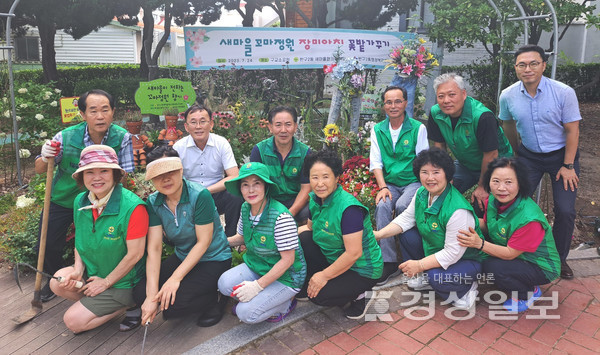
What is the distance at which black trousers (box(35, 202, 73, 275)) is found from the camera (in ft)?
11.1

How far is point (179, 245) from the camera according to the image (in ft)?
9.78

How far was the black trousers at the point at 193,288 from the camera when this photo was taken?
2826 millimetres

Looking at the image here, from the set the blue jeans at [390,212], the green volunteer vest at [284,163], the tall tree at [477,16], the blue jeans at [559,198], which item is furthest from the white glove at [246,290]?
the tall tree at [477,16]

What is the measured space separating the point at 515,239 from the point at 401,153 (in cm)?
129

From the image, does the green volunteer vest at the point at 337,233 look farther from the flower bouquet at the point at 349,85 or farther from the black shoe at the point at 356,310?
the flower bouquet at the point at 349,85

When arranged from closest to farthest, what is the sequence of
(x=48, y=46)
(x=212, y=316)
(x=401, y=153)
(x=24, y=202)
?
(x=212, y=316) → (x=401, y=153) → (x=24, y=202) → (x=48, y=46)

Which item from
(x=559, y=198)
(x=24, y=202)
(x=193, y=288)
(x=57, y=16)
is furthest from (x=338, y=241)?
(x=57, y=16)

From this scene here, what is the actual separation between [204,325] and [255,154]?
4.86ft

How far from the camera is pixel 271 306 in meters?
2.79

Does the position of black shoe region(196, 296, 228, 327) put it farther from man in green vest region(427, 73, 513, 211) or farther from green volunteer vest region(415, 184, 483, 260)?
man in green vest region(427, 73, 513, 211)

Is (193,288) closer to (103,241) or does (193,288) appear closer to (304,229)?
(103,241)

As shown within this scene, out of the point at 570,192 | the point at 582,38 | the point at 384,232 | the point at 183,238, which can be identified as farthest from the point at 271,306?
the point at 582,38

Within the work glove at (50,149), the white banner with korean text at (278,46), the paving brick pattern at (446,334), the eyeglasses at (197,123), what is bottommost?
the paving brick pattern at (446,334)

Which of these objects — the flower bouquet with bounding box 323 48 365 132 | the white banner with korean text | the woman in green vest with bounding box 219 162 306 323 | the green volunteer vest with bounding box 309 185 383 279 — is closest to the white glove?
the woman in green vest with bounding box 219 162 306 323
